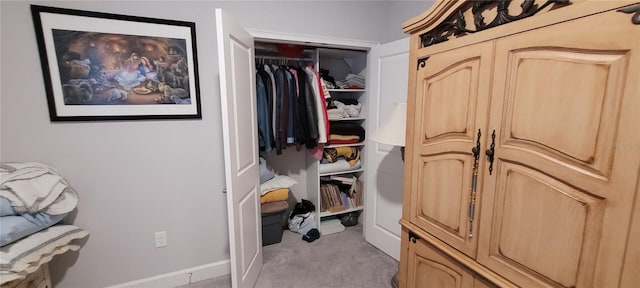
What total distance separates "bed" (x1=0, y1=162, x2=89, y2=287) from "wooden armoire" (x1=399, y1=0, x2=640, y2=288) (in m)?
1.81

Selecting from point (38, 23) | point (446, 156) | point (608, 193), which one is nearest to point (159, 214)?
point (38, 23)

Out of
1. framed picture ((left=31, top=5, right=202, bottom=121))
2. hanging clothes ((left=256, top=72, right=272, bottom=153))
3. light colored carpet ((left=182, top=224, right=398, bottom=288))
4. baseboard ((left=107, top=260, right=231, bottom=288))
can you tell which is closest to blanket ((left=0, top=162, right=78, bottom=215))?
framed picture ((left=31, top=5, right=202, bottom=121))

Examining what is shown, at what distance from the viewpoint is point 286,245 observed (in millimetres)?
2459

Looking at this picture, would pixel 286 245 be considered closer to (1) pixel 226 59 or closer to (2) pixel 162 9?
(1) pixel 226 59

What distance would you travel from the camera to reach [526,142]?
2.88ft

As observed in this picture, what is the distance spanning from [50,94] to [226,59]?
1051 millimetres

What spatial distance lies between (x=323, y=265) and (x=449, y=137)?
1550mm

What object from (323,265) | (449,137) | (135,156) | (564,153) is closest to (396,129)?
(449,137)

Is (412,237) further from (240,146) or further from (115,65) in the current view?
(115,65)

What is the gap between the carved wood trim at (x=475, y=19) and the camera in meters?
0.83

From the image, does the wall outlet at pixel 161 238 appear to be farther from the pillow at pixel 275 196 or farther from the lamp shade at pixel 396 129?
the lamp shade at pixel 396 129

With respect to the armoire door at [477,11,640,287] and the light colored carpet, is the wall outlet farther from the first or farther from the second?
the armoire door at [477,11,640,287]

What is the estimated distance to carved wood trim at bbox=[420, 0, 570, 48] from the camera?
833 millimetres

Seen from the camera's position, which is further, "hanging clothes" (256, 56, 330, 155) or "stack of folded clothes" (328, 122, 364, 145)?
"stack of folded clothes" (328, 122, 364, 145)
